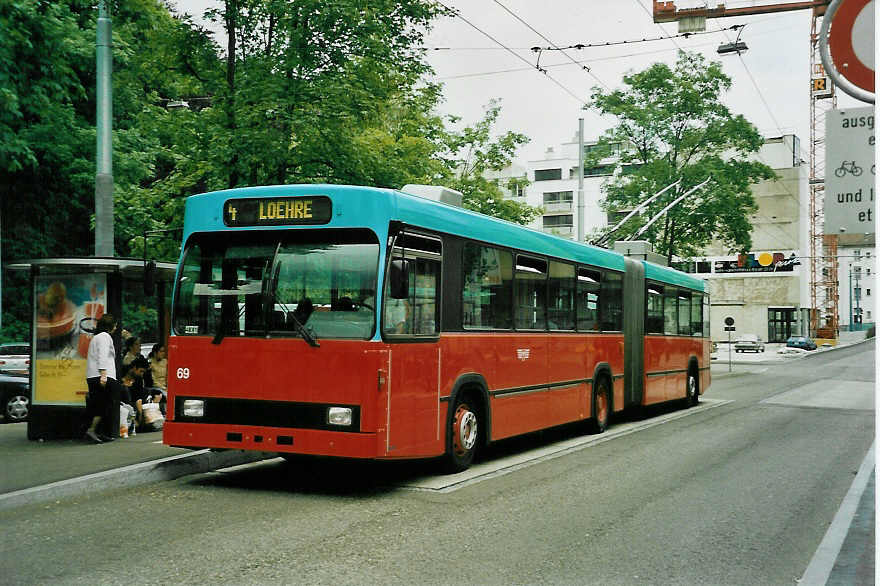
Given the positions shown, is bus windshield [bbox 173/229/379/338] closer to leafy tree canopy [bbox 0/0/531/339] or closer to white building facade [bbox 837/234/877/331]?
leafy tree canopy [bbox 0/0/531/339]

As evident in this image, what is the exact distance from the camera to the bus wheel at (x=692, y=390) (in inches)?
842

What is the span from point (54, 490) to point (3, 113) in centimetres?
505

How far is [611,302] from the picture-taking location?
1602 centimetres

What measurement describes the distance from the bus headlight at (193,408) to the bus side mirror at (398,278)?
7.42 ft

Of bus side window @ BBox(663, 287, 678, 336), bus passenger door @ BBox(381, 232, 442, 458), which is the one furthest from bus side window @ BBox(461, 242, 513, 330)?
bus side window @ BBox(663, 287, 678, 336)

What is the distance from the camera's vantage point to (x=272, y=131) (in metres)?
15.6

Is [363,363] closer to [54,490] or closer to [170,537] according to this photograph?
[170,537]

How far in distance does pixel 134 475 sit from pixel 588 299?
8.00m

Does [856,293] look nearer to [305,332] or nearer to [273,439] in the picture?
[305,332]

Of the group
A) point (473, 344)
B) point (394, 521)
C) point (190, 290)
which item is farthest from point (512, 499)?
point (190, 290)

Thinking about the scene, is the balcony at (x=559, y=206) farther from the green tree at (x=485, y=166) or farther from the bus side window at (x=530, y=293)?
the bus side window at (x=530, y=293)

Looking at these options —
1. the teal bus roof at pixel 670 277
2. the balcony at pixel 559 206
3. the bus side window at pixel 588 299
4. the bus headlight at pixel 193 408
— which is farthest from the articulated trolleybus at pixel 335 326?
the balcony at pixel 559 206

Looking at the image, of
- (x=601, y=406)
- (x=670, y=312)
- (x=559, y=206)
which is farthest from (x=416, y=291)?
(x=559, y=206)

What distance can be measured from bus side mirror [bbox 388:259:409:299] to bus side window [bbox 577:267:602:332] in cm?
590
